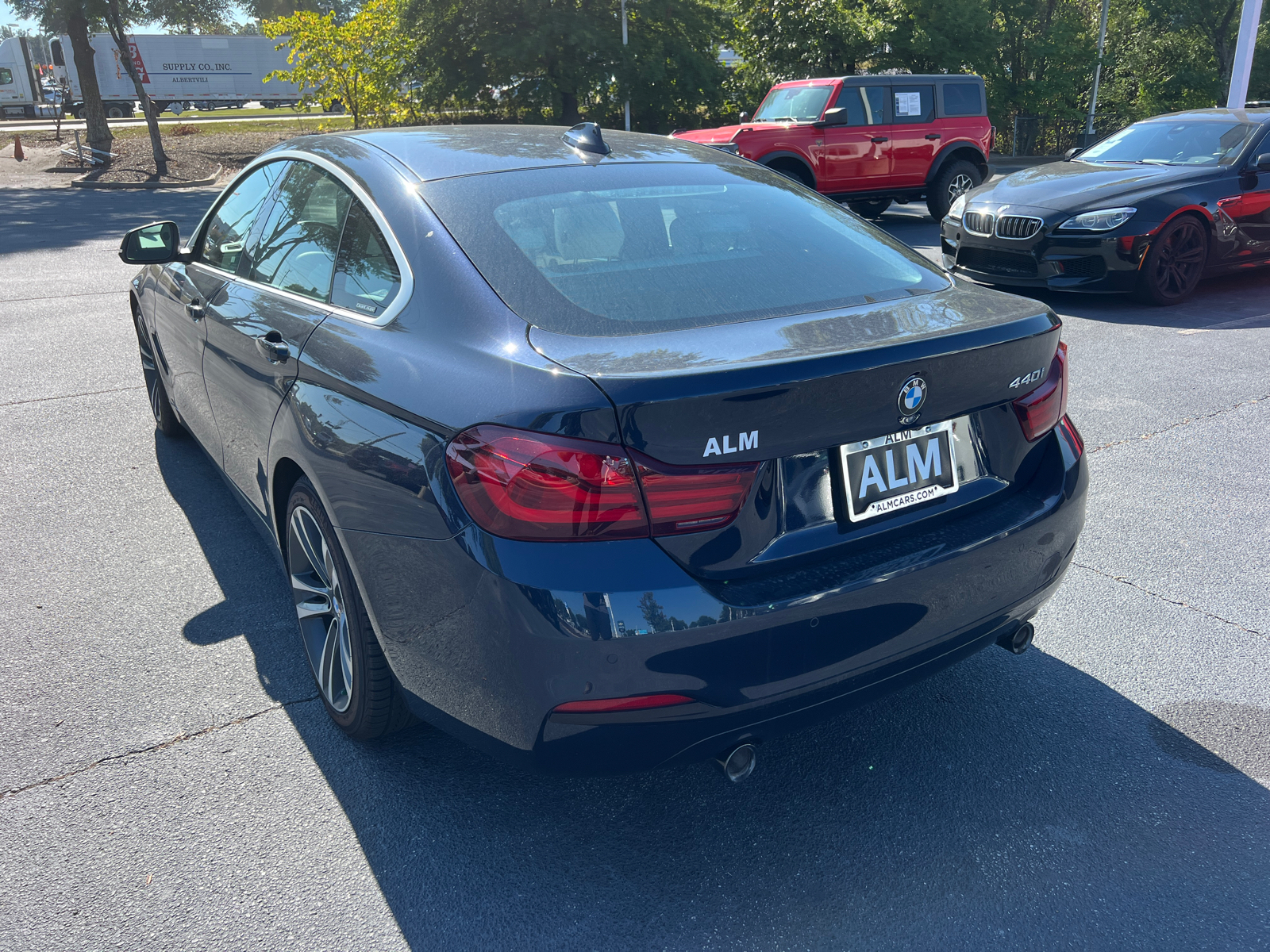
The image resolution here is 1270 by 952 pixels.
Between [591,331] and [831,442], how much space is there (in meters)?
0.58

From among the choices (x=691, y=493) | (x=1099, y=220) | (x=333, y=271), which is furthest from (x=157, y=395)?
(x=1099, y=220)

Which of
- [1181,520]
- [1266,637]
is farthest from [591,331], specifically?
[1181,520]

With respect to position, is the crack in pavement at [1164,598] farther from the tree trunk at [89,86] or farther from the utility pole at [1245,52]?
the tree trunk at [89,86]

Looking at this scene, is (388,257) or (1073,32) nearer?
(388,257)

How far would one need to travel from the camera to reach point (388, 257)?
2.55 metres

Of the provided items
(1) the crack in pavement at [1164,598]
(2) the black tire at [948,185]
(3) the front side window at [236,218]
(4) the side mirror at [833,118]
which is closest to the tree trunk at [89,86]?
(4) the side mirror at [833,118]

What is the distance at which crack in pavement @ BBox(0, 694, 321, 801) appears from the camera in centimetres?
261

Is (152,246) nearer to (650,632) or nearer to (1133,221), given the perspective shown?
(650,632)

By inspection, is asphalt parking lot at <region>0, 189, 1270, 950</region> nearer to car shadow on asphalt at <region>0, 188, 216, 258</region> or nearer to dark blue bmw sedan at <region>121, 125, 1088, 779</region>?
dark blue bmw sedan at <region>121, 125, 1088, 779</region>

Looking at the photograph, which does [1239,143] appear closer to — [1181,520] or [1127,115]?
[1181,520]

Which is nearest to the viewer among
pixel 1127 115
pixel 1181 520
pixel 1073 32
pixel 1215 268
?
pixel 1181 520

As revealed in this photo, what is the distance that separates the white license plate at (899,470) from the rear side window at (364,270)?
3.95 ft

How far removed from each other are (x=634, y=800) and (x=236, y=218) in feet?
8.72

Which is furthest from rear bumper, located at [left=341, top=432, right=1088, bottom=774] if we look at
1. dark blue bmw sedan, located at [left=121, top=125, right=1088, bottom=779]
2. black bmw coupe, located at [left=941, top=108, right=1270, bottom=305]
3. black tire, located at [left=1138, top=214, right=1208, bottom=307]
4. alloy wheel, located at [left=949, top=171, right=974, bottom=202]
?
alloy wheel, located at [left=949, top=171, right=974, bottom=202]
